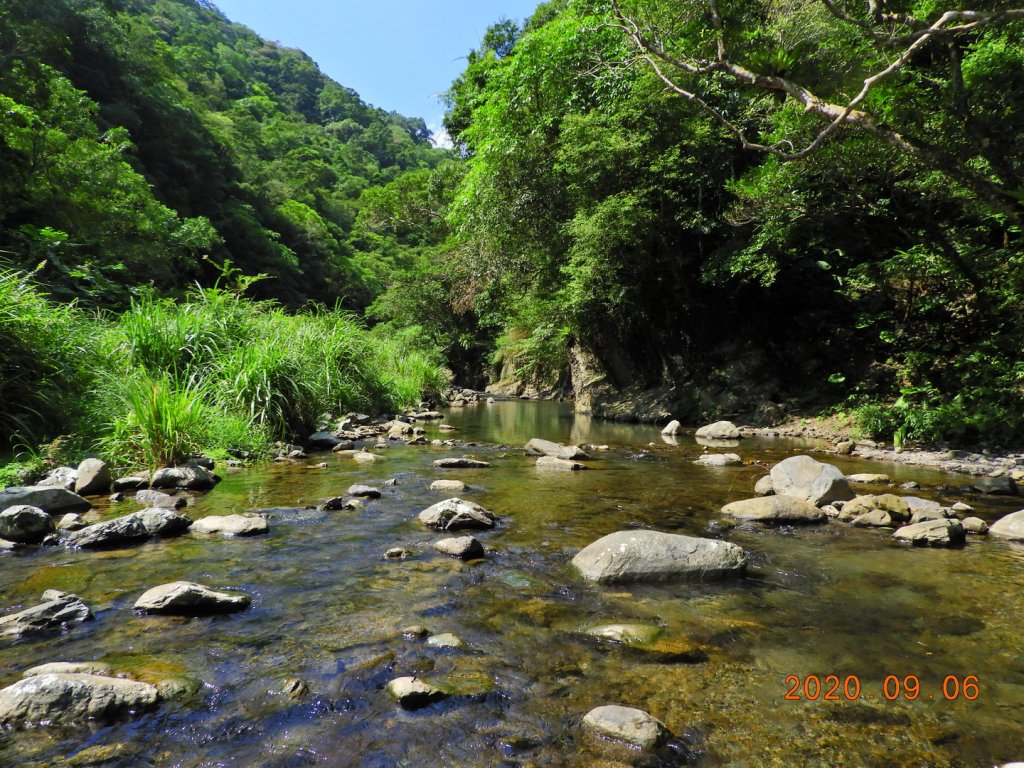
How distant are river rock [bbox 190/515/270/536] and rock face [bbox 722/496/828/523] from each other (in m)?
4.39

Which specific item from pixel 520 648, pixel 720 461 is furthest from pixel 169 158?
pixel 520 648

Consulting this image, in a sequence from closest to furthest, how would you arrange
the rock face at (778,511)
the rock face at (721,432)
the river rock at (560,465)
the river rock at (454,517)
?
the river rock at (454,517), the rock face at (778,511), the river rock at (560,465), the rock face at (721,432)

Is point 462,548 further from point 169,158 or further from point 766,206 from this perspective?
point 169,158

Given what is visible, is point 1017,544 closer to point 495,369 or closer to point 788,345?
point 788,345

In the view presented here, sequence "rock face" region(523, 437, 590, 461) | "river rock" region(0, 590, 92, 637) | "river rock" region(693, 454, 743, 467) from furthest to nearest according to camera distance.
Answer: "rock face" region(523, 437, 590, 461) → "river rock" region(693, 454, 743, 467) → "river rock" region(0, 590, 92, 637)

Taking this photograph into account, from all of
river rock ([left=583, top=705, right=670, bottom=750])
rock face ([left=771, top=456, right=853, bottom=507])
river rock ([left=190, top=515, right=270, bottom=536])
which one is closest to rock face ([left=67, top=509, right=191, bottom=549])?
river rock ([left=190, top=515, right=270, bottom=536])

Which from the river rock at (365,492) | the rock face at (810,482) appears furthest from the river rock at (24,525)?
the rock face at (810,482)

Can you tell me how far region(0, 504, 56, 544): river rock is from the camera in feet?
13.1

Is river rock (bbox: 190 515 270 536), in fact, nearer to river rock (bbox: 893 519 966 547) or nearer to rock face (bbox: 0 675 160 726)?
rock face (bbox: 0 675 160 726)

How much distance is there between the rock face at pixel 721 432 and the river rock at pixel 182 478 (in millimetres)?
9552

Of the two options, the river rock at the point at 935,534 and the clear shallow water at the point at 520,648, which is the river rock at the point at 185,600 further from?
the river rock at the point at 935,534

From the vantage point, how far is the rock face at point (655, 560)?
3680mm

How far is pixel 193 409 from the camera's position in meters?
6.80

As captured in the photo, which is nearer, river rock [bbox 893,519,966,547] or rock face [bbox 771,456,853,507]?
river rock [bbox 893,519,966,547]
